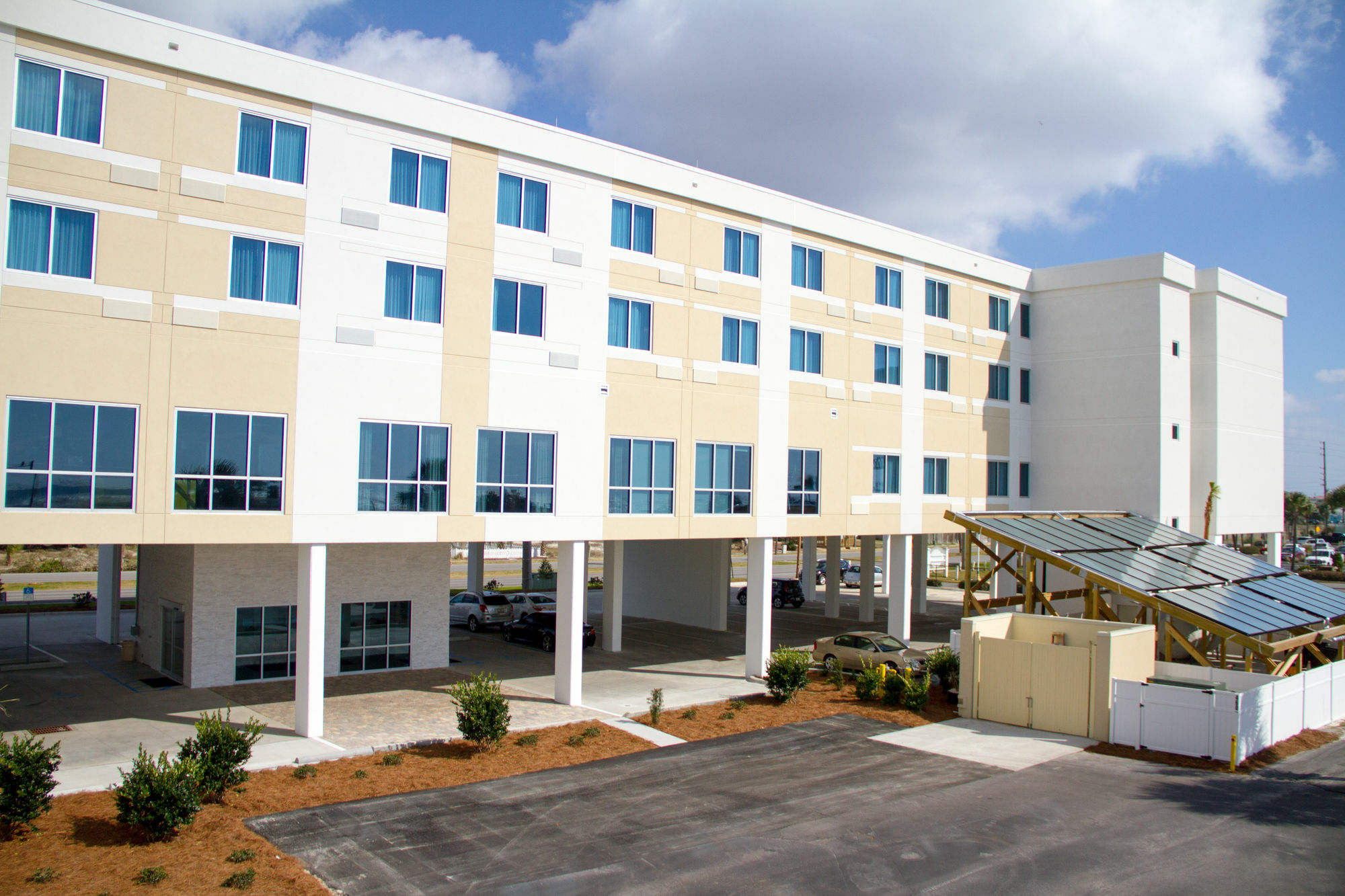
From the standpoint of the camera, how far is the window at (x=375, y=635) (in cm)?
2492

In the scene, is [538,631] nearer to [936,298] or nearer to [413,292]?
[413,292]

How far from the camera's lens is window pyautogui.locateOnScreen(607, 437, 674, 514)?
23188 mm

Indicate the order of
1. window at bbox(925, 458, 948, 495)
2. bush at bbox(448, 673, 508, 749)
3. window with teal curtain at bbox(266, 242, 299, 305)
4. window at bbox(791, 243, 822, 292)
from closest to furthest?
bush at bbox(448, 673, 508, 749), window with teal curtain at bbox(266, 242, 299, 305), window at bbox(791, 243, 822, 292), window at bbox(925, 458, 948, 495)

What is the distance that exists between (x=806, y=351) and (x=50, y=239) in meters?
18.9

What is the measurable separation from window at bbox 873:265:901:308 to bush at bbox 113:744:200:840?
2370 cm

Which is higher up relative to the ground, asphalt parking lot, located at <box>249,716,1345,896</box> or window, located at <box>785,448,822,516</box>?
window, located at <box>785,448,822,516</box>

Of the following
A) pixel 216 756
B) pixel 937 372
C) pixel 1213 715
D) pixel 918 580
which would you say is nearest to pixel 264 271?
pixel 216 756

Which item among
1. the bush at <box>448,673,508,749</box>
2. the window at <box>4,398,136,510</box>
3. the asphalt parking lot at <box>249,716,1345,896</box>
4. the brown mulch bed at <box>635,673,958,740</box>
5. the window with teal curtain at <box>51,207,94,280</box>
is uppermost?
the window with teal curtain at <box>51,207,94,280</box>

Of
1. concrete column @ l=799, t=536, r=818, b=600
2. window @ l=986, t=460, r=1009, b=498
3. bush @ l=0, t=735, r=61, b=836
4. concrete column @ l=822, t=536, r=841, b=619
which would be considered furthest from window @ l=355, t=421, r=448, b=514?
concrete column @ l=799, t=536, r=818, b=600

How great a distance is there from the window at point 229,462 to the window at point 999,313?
26109 millimetres

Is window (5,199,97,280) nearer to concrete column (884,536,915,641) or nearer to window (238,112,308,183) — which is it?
window (238,112,308,183)

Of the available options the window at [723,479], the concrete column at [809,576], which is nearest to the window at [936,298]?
the window at [723,479]

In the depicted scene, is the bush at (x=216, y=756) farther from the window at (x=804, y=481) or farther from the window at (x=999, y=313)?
the window at (x=999, y=313)

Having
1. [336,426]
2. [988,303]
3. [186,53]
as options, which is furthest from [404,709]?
[988,303]
